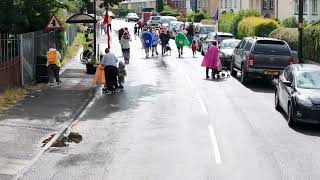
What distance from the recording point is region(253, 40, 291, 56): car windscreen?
23.0 m

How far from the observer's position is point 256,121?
1533 centimetres

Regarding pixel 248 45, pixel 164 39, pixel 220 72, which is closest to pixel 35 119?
pixel 248 45

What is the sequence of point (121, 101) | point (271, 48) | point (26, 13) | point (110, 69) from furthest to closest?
1. point (26, 13)
2. point (271, 48)
3. point (110, 69)
4. point (121, 101)

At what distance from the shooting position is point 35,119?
607 inches

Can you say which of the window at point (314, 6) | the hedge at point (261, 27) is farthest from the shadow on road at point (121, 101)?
the window at point (314, 6)

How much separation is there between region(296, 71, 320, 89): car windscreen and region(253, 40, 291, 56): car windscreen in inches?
281

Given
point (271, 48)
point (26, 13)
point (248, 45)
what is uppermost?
point (26, 13)

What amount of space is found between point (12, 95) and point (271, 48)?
389 inches

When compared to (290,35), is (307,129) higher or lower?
lower

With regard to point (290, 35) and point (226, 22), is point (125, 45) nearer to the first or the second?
point (290, 35)

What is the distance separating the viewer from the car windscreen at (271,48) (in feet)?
75.4

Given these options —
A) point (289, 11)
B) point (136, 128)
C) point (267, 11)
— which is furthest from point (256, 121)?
point (267, 11)

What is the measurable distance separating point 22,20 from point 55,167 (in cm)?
1343

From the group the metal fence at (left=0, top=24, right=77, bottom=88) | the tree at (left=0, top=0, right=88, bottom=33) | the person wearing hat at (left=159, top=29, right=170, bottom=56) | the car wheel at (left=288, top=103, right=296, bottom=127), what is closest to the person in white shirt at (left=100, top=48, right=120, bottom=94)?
the metal fence at (left=0, top=24, right=77, bottom=88)
